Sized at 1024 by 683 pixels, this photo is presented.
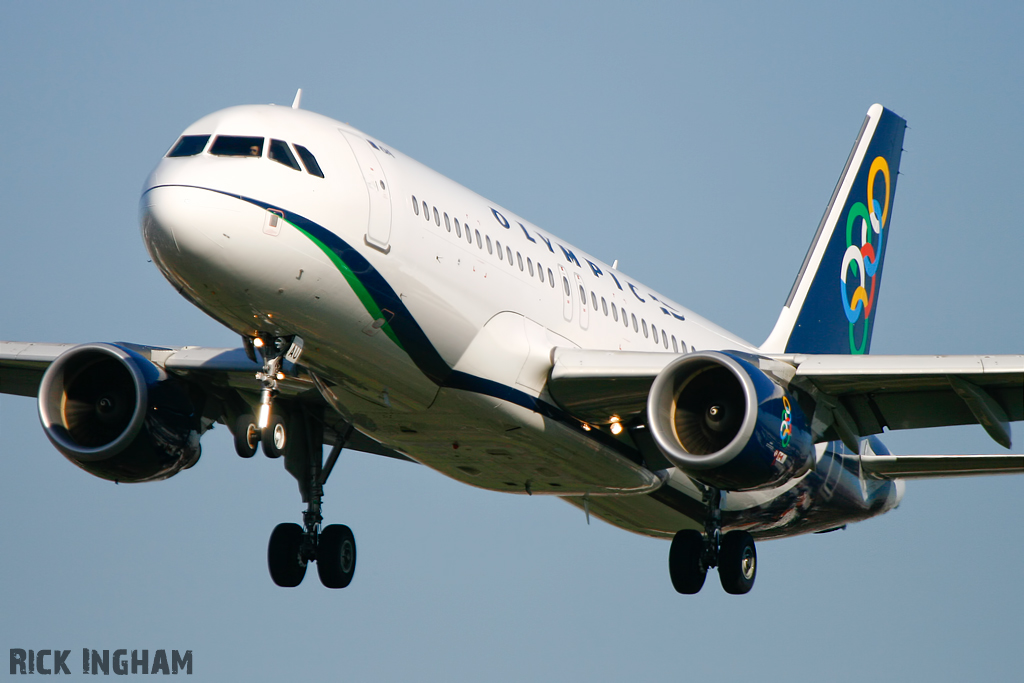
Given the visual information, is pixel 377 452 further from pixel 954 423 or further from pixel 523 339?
pixel 954 423

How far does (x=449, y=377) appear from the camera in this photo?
59.0ft

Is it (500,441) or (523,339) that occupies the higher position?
(523,339)

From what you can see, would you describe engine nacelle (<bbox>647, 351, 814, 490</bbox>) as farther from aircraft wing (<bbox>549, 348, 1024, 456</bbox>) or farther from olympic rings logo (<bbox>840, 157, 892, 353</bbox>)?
olympic rings logo (<bbox>840, 157, 892, 353</bbox>)

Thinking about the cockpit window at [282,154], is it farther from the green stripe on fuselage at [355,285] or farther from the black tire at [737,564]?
the black tire at [737,564]

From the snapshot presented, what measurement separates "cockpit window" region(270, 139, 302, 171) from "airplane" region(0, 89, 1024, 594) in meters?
0.03

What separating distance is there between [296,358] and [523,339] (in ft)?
12.1

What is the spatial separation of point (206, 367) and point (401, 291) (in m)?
5.56

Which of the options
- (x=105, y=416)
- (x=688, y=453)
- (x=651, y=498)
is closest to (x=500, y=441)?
(x=688, y=453)

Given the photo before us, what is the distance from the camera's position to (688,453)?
1831 centimetres

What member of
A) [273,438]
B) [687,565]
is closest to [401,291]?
[273,438]

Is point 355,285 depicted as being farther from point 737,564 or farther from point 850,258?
point 850,258

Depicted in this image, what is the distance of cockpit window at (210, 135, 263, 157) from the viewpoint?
1598 centimetres

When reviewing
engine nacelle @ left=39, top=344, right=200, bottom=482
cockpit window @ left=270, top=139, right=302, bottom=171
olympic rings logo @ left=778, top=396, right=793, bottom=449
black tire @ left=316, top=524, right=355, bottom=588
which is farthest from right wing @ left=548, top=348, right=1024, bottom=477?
engine nacelle @ left=39, top=344, right=200, bottom=482

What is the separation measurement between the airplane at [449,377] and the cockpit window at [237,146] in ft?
0.08
